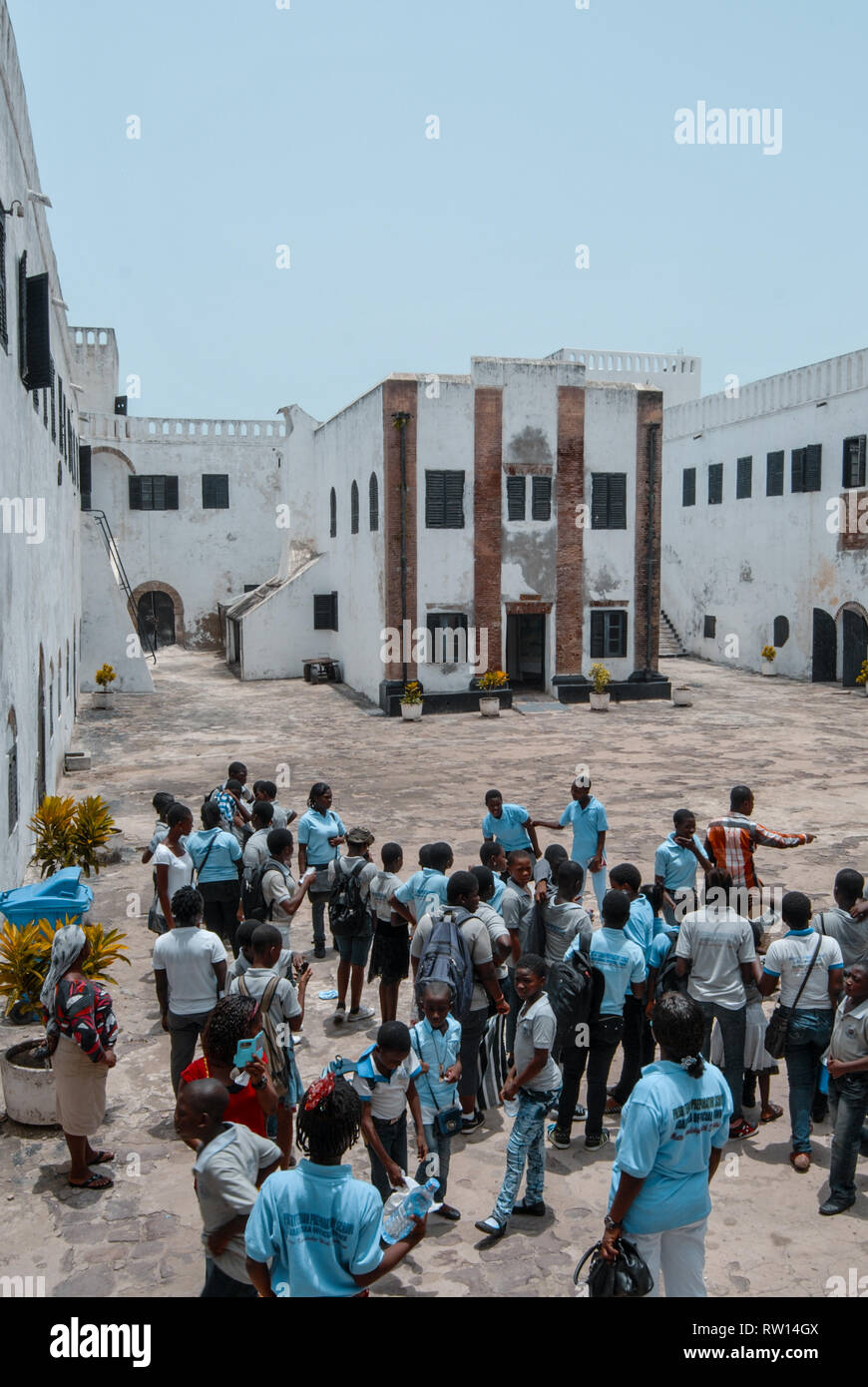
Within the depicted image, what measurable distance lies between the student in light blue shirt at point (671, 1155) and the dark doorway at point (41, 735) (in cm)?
991

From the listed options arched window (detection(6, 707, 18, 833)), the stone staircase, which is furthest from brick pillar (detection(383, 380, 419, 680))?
arched window (detection(6, 707, 18, 833))

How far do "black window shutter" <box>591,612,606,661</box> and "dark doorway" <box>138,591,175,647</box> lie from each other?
16.1 m

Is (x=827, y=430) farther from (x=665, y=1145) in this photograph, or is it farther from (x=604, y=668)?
(x=665, y=1145)

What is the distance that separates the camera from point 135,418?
35.5 m

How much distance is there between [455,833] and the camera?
13.7 metres

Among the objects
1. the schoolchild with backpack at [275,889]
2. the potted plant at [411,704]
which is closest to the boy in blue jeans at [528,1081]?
the schoolchild with backpack at [275,889]

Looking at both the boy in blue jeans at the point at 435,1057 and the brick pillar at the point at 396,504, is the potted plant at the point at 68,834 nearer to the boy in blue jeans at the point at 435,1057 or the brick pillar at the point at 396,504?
the boy in blue jeans at the point at 435,1057

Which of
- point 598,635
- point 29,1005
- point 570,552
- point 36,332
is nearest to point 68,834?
point 29,1005

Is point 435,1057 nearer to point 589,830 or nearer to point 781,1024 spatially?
point 781,1024

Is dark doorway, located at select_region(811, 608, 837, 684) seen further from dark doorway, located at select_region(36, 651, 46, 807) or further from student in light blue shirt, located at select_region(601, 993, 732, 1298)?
student in light blue shirt, located at select_region(601, 993, 732, 1298)

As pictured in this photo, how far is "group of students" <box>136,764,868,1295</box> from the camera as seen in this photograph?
4008mm

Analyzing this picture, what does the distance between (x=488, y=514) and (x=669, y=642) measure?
1365cm

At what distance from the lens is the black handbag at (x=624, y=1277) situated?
162 inches
